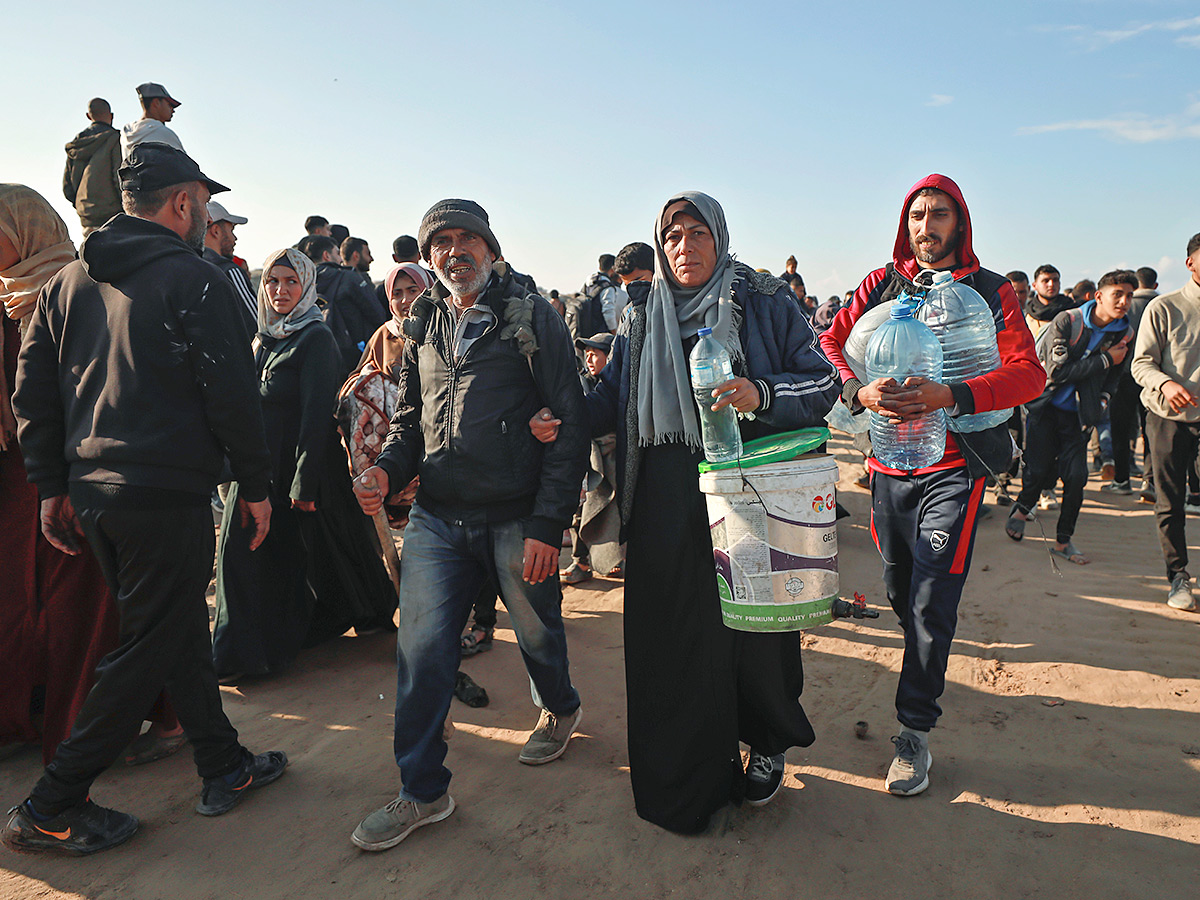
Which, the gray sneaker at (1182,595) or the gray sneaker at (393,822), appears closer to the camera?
the gray sneaker at (393,822)

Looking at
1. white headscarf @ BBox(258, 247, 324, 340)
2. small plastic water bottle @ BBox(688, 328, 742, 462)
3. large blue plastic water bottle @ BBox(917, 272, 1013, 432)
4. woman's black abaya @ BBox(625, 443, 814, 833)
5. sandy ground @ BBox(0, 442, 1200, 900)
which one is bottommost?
sandy ground @ BBox(0, 442, 1200, 900)

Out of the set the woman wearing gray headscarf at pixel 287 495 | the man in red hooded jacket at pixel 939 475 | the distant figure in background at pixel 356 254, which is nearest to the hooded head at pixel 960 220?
the man in red hooded jacket at pixel 939 475

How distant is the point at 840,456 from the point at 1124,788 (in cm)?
842

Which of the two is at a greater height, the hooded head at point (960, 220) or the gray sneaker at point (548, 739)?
the hooded head at point (960, 220)

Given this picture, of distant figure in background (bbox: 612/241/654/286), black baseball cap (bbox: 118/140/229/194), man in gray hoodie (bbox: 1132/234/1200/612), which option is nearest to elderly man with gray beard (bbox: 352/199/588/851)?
black baseball cap (bbox: 118/140/229/194)

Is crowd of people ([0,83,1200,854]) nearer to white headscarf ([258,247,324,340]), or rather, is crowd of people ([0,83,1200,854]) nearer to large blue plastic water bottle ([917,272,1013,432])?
large blue plastic water bottle ([917,272,1013,432])

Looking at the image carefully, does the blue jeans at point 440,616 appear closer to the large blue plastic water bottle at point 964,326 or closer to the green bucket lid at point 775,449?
the green bucket lid at point 775,449

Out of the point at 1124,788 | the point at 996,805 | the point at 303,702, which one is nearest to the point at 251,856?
the point at 303,702

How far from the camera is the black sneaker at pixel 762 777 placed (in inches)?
113

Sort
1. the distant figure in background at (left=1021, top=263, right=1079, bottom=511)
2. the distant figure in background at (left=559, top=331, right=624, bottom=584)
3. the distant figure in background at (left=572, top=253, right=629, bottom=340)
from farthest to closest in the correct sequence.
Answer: the distant figure in background at (left=1021, top=263, right=1079, bottom=511) < the distant figure in background at (left=572, top=253, right=629, bottom=340) < the distant figure in background at (left=559, top=331, right=624, bottom=584)

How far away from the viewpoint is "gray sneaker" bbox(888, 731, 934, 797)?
2.99 metres

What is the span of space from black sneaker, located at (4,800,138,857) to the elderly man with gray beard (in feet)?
3.20

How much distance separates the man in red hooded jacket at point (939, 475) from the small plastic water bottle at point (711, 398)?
0.62m

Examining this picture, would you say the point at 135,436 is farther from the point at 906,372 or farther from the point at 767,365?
the point at 906,372
